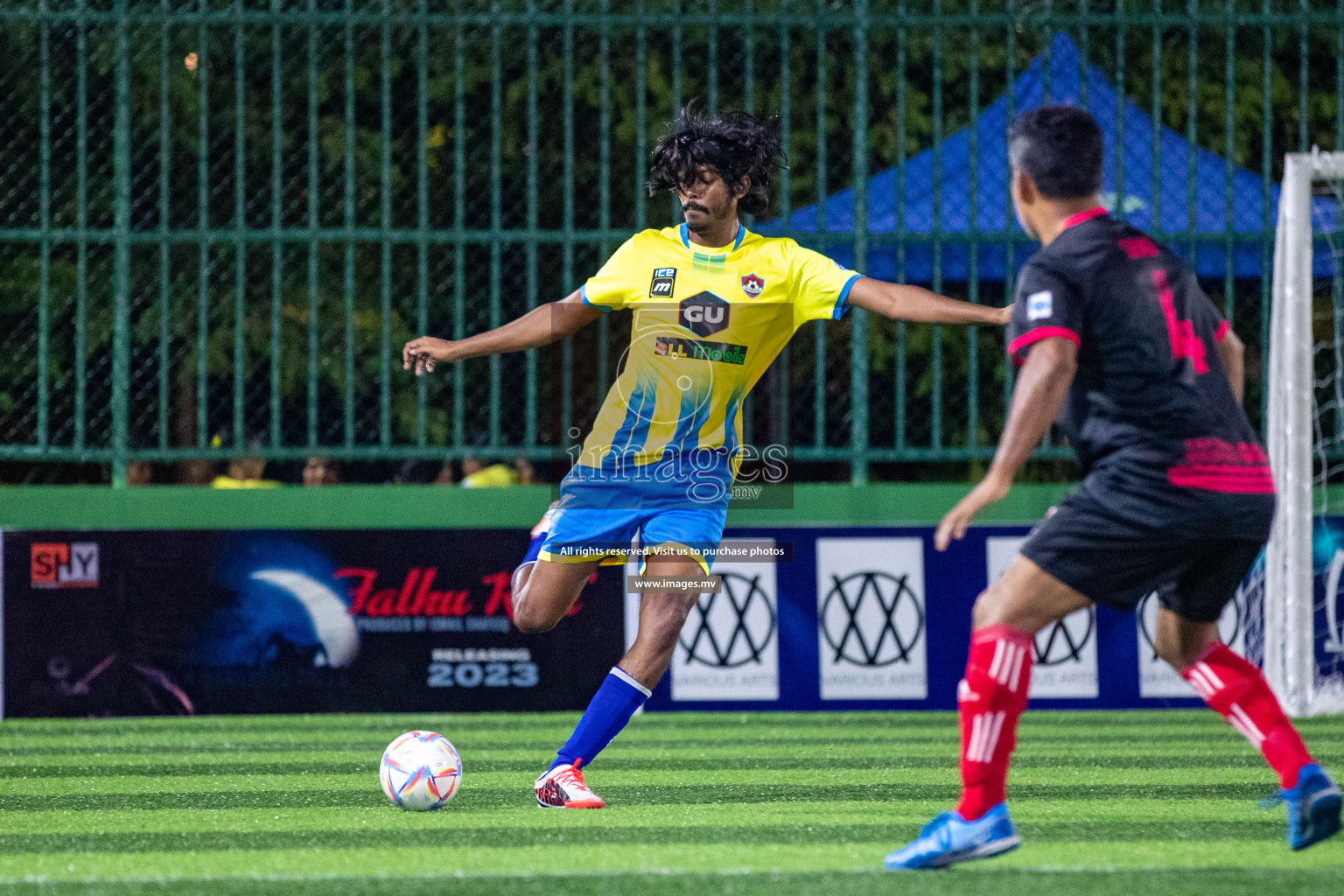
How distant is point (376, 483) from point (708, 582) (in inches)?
180

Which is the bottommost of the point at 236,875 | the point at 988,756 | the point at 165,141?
the point at 236,875

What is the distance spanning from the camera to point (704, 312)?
5.89 metres

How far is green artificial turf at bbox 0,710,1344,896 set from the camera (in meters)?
4.30

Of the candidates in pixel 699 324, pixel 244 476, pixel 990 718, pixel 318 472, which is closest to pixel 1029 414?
pixel 990 718

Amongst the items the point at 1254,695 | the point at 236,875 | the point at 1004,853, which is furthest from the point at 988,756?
the point at 236,875

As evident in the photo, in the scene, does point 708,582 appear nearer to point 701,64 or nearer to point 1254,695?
point 1254,695

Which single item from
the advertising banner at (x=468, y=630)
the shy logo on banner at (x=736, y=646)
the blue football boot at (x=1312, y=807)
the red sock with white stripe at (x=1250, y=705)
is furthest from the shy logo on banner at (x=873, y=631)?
the blue football boot at (x=1312, y=807)

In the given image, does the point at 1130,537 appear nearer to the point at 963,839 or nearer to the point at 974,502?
the point at 974,502

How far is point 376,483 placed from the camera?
10.2 m

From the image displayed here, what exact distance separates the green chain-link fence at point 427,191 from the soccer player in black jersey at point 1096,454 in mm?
5322

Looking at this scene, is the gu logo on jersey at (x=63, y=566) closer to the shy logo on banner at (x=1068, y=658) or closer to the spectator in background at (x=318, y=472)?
the spectator in background at (x=318, y=472)

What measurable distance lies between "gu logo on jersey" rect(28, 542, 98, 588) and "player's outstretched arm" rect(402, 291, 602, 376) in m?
4.02

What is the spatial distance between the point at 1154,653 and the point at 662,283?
4.48 metres

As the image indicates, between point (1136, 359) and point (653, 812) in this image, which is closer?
point (1136, 359)
